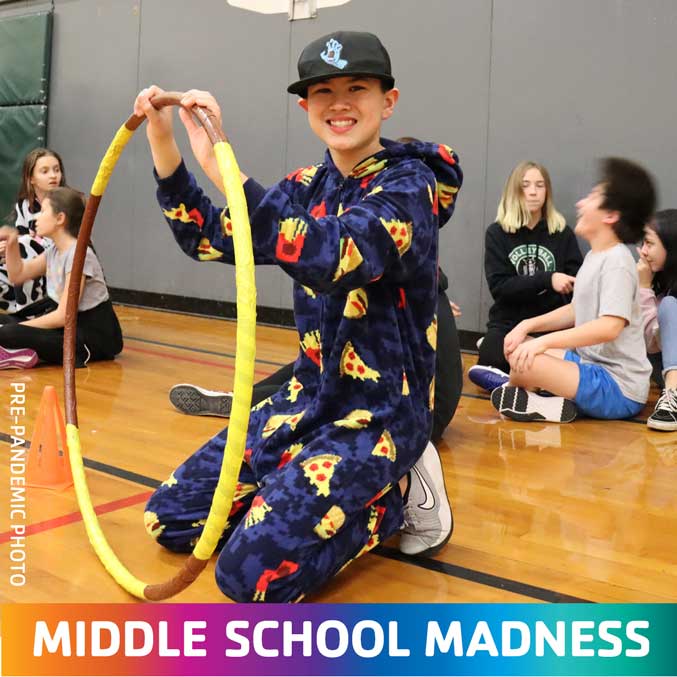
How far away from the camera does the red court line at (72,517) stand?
195 cm

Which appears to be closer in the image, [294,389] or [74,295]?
[294,389]

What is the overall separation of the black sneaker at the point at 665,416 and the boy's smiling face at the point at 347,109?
2.02 m

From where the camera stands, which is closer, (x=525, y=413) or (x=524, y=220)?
(x=525, y=413)

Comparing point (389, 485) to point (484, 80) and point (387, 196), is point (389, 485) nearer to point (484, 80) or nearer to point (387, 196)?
point (387, 196)

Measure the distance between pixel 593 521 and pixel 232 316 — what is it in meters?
4.41

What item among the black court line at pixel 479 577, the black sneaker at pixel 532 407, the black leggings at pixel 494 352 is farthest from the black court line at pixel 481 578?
the black leggings at pixel 494 352

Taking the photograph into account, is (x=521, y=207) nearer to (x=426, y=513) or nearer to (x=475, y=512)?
(x=475, y=512)

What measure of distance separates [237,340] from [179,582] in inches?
17.6

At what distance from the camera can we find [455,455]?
8.93 ft

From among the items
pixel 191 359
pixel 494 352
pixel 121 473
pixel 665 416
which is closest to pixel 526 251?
pixel 494 352

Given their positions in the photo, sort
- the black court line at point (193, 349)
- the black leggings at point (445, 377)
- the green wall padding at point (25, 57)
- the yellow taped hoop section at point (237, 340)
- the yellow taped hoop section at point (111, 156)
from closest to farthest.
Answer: the yellow taped hoop section at point (237, 340)
the yellow taped hoop section at point (111, 156)
the black leggings at point (445, 377)
the black court line at point (193, 349)
the green wall padding at point (25, 57)

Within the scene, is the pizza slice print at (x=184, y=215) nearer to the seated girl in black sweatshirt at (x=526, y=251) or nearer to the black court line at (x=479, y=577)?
the black court line at (x=479, y=577)

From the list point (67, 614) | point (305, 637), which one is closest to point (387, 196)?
point (305, 637)

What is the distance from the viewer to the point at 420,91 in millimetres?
5137
